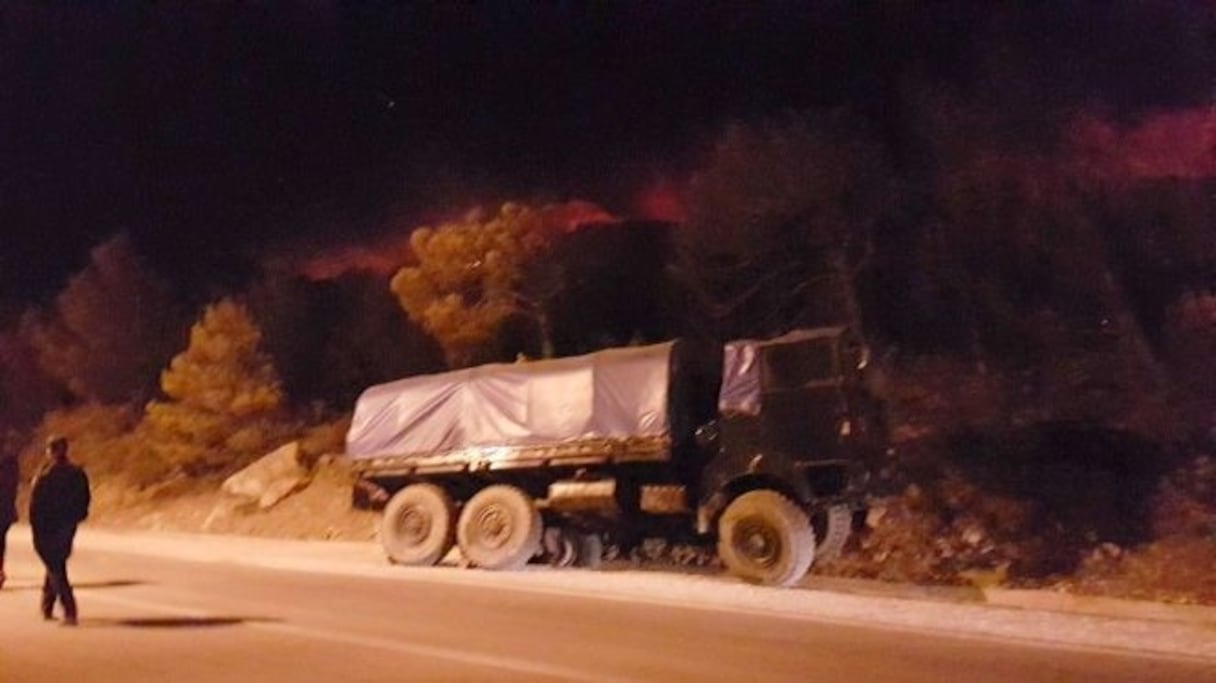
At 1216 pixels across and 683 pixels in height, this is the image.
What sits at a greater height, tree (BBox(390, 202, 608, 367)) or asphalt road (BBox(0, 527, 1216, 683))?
tree (BBox(390, 202, 608, 367))

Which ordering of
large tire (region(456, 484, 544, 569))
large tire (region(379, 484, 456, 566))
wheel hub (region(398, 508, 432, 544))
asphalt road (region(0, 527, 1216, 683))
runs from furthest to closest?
wheel hub (region(398, 508, 432, 544))
large tire (region(379, 484, 456, 566))
large tire (region(456, 484, 544, 569))
asphalt road (region(0, 527, 1216, 683))

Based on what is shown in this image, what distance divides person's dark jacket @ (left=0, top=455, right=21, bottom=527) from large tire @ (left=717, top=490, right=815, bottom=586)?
794 centimetres

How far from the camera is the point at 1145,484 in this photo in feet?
65.5

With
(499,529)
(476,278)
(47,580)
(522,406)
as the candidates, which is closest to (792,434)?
(522,406)

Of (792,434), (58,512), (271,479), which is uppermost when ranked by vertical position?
(792,434)

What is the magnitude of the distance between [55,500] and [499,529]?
751 centimetres

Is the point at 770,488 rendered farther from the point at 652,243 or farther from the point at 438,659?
the point at 652,243

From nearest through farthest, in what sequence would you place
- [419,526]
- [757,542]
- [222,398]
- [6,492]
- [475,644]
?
1. [475,644]
2. [6,492]
3. [757,542]
4. [419,526]
5. [222,398]

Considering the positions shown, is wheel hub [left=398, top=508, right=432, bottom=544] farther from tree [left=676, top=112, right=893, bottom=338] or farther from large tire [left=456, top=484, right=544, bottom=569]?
tree [left=676, top=112, right=893, bottom=338]

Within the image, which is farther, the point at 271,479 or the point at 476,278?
the point at 271,479

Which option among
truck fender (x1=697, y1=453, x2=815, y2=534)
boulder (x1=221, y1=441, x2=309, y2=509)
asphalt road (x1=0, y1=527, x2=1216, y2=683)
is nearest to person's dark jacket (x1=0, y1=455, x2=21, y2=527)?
asphalt road (x1=0, y1=527, x2=1216, y2=683)

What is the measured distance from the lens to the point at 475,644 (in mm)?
13000

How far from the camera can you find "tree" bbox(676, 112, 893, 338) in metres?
25.4

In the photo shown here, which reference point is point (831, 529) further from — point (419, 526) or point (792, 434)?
point (419, 526)
